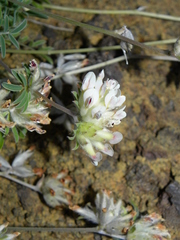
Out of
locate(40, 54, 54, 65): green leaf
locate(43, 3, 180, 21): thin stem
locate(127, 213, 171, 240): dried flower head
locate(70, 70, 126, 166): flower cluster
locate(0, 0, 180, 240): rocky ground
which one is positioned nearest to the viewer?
locate(70, 70, 126, 166): flower cluster

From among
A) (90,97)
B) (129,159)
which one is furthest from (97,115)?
(129,159)

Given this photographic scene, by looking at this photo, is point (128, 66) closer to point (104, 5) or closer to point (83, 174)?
point (104, 5)

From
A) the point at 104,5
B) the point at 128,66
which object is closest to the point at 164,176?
the point at 128,66

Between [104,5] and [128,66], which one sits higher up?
[104,5]

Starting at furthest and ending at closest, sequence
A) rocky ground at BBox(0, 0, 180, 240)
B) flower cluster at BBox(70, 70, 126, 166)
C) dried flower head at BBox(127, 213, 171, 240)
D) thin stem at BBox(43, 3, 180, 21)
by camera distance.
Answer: thin stem at BBox(43, 3, 180, 21)
rocky ground at BBox(0, 0, 180, 240)
dried flower head at BBox(127, 213, 171, 240)
flower cluster at BBox(70, 70, 126, 166)

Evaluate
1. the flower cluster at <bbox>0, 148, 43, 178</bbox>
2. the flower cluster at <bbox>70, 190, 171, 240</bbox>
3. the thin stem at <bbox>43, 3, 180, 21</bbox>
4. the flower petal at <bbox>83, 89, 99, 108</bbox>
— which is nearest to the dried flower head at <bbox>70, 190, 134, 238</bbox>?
the flower cluster at <bbox>70, 190, 171, 240</bbox>

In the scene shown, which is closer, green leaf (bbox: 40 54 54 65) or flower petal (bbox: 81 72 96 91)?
flower petal (bbox: 81 72 96 91)

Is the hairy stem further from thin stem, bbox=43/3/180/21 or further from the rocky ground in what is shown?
thin stem, bbox=43/3/180/21
